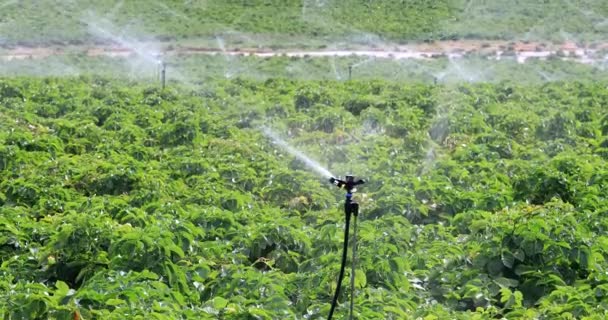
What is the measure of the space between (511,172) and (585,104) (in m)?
6.38

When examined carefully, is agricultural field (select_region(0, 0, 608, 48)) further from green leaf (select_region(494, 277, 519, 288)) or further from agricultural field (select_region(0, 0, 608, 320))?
green leaf (select_region(494, 277, 519, 288))

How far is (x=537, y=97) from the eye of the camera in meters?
19.3

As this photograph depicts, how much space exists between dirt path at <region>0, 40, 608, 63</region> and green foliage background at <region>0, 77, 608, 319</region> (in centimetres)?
1491

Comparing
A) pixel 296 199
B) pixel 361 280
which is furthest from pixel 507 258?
pixel 296 199

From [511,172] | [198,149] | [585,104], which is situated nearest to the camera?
[511,172]

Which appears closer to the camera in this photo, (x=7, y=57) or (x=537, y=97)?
(x=537, y=97)

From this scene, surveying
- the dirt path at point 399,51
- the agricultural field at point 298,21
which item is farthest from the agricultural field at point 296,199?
the agricultural field at point 298,21

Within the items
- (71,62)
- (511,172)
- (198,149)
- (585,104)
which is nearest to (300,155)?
(198,149)

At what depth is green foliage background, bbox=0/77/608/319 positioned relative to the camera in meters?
7.40

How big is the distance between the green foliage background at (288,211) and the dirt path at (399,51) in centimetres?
1491

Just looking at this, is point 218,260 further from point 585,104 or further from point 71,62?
point 71,62

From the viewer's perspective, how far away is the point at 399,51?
33.3 meters

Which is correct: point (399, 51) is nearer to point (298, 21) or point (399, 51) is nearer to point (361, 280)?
point (298, 21)

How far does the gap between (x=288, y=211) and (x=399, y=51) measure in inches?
920
